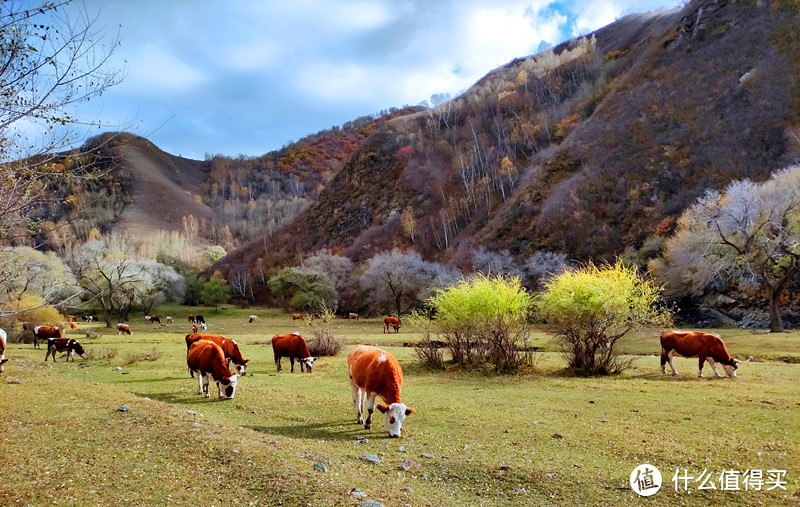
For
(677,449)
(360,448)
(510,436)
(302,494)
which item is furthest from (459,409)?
(302,494)

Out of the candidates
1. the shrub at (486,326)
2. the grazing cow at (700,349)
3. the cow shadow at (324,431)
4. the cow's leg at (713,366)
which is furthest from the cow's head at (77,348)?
the cow's leg at (713,366)

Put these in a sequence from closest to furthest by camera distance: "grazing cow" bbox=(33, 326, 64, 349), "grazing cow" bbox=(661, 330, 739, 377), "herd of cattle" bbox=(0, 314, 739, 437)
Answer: "herd of cattle" bbox=(0, 314, 739, 437) < "grazing cow" bbox=(661, 330, 739, 377) < "grazing cow" bbox=(33, 326, 64, 349)

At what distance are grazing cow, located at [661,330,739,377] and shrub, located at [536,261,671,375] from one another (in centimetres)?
102

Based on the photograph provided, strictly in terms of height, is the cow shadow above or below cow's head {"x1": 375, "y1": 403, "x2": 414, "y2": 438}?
below

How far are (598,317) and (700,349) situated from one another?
3.97 meters

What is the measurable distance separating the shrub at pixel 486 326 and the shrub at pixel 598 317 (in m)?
2.03

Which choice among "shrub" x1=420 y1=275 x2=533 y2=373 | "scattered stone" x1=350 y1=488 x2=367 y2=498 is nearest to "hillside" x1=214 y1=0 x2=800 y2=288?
"shrub" x1=420 y1=275 x2=533 y2=373

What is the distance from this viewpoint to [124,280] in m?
61.2

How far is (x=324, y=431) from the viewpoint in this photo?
10.6m

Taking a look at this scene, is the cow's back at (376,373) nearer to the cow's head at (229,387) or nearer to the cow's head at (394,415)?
the cow's head at (394,415)

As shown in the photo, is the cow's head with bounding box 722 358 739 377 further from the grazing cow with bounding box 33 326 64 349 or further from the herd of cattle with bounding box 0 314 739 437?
the grazing cow with bounding box 33 326 64 349

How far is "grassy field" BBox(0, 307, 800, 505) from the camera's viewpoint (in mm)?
6973

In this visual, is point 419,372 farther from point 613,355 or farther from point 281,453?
point 281,453

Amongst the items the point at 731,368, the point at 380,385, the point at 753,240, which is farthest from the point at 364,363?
the point at 753,240
